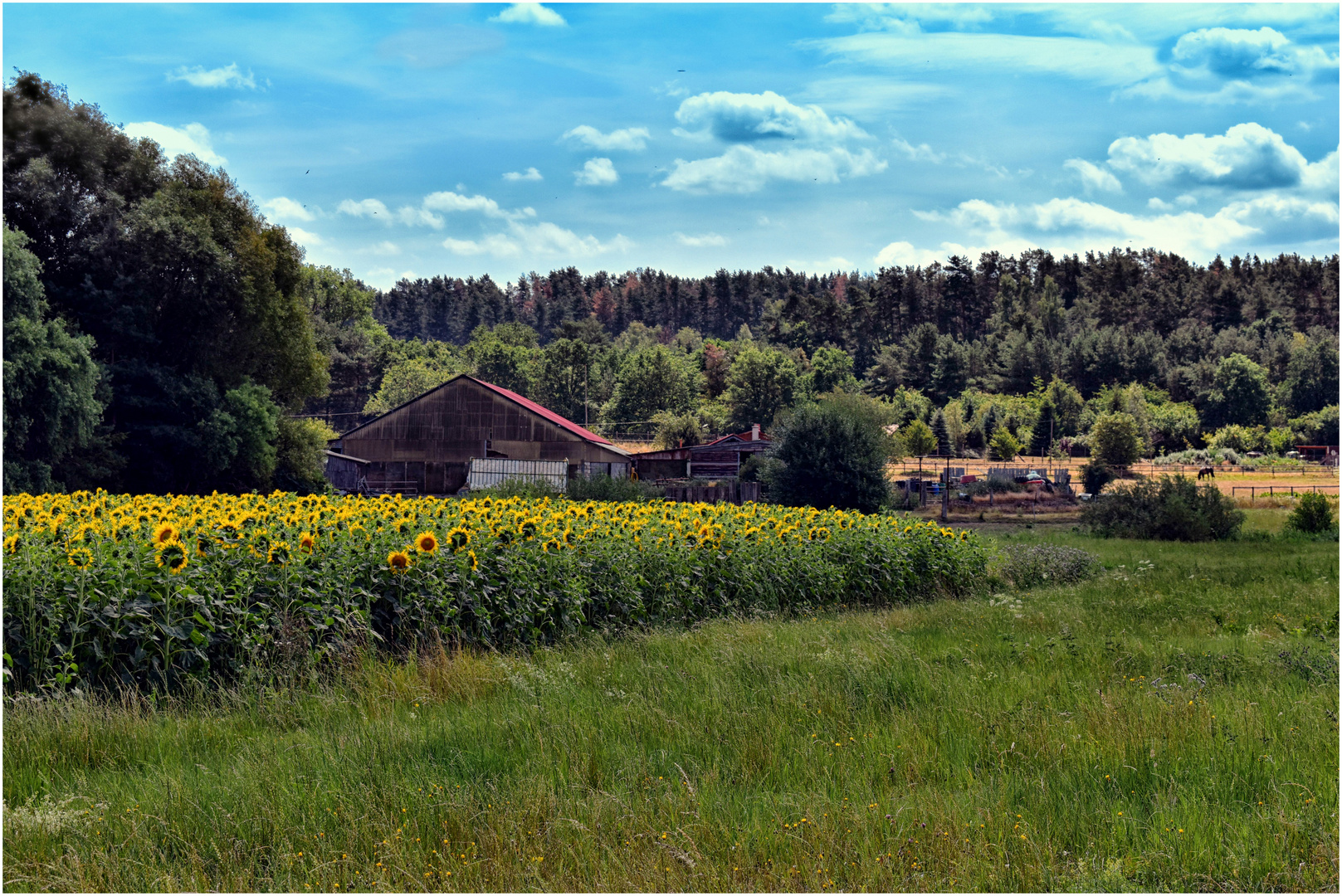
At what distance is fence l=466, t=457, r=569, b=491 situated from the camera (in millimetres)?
40562

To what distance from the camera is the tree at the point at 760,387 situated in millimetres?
98125

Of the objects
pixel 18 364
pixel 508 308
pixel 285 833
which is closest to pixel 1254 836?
pixel 285 833

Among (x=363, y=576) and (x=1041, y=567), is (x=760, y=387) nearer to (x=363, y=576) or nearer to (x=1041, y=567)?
(x=1041, y=567)

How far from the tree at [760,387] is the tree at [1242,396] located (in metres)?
44.1

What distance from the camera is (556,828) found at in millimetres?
4469

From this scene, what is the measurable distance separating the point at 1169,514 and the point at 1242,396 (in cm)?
8545

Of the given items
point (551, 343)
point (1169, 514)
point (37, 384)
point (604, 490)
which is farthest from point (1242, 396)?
point (37, 384)

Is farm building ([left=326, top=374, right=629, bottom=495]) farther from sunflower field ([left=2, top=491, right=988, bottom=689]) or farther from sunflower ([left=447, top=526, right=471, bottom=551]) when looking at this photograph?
sunflower ([left=447, top=526, right=471, bottom=551])

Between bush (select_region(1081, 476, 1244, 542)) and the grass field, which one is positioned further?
bush (select_region(1081, 476, 1244, 542))

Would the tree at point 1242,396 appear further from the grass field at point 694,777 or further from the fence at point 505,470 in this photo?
the grass field at point 694,777

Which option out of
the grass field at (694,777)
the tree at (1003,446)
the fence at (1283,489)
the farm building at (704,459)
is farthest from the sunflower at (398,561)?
the tree at (1003,446)

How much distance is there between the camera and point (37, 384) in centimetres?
2592

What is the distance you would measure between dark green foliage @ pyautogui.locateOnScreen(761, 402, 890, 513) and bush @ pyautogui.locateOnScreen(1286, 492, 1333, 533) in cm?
1340

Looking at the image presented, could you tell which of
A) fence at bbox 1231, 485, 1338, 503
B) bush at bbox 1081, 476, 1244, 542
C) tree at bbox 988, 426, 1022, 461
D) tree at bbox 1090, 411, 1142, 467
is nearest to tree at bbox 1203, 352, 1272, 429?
tree at bbox 1090, 411, 1142, 467
